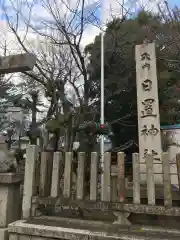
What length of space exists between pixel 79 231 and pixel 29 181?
891mm

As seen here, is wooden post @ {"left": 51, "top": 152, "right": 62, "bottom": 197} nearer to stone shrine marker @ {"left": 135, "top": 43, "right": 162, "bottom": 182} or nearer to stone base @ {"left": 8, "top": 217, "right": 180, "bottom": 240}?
stone base @ {"left": 8, "top": 217, "right": 180, "bottom": 240}

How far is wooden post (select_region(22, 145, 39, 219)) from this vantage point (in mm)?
2750

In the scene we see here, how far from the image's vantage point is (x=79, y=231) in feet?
7.73

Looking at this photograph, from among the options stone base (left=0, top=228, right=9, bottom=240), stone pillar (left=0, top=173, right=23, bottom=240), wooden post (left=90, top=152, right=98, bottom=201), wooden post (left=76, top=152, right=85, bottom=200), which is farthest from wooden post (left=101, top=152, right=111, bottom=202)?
stone base (left=0, top=228, right=9, bottom=240)

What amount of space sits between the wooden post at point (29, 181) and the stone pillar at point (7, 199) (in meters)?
0.20

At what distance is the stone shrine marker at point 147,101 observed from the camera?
16.4ft

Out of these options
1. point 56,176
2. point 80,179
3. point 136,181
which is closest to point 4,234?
point 56,176

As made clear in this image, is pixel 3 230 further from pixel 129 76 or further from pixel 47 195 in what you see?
pixel 129 76

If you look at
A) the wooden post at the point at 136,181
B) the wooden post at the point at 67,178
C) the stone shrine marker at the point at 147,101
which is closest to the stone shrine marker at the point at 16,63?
the wooden post at the point at 67,178

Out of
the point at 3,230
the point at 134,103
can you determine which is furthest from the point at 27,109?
the point at 3,230

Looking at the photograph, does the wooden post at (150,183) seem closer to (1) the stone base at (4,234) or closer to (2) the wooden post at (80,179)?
(2) the wooden post at (80,179)

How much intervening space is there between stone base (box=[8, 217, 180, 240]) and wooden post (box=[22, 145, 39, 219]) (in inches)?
6.3

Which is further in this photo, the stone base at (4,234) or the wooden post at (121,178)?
the stone base at (4,234)

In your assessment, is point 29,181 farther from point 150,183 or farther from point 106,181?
point 150,183
